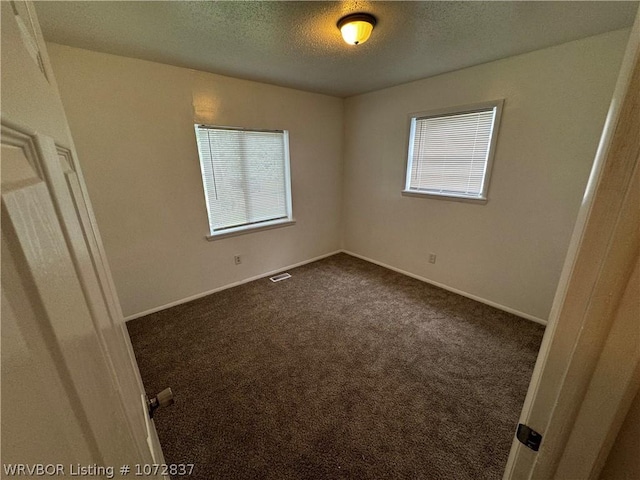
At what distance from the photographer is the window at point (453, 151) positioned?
240cm

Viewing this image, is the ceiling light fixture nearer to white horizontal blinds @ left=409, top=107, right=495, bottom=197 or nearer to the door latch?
white horizontal blinds @ left=409, top=107, right=495, bottom=197

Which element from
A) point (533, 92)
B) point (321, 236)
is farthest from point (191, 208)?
point (533, 92)

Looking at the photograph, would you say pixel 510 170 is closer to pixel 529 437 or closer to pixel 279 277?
pixel 529 437

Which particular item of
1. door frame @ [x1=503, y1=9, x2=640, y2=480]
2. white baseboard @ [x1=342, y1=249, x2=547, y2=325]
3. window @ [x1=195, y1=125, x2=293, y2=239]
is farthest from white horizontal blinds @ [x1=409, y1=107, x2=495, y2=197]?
door frame @ [x1=503, y1=9, x2=640, y2=480]

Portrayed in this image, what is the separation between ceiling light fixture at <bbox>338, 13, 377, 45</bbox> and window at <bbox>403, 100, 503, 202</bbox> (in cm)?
141

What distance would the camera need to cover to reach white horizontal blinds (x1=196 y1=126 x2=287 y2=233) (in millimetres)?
2677

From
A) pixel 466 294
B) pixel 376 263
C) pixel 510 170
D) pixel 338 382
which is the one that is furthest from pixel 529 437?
pixel 376 263

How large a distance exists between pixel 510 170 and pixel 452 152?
593mm

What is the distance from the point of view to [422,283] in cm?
312

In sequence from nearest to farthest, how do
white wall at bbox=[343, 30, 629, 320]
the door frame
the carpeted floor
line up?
the door frame, the carpeted floor, white wall at bbox=[343, 30, 629, 320]

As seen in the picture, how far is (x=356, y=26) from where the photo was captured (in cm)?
154

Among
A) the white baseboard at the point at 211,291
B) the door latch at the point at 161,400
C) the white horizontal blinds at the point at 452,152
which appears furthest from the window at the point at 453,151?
the door latch at the point at 161,400

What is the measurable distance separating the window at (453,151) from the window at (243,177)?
159 centimetres

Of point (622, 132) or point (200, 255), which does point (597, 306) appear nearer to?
point (622, 132)
